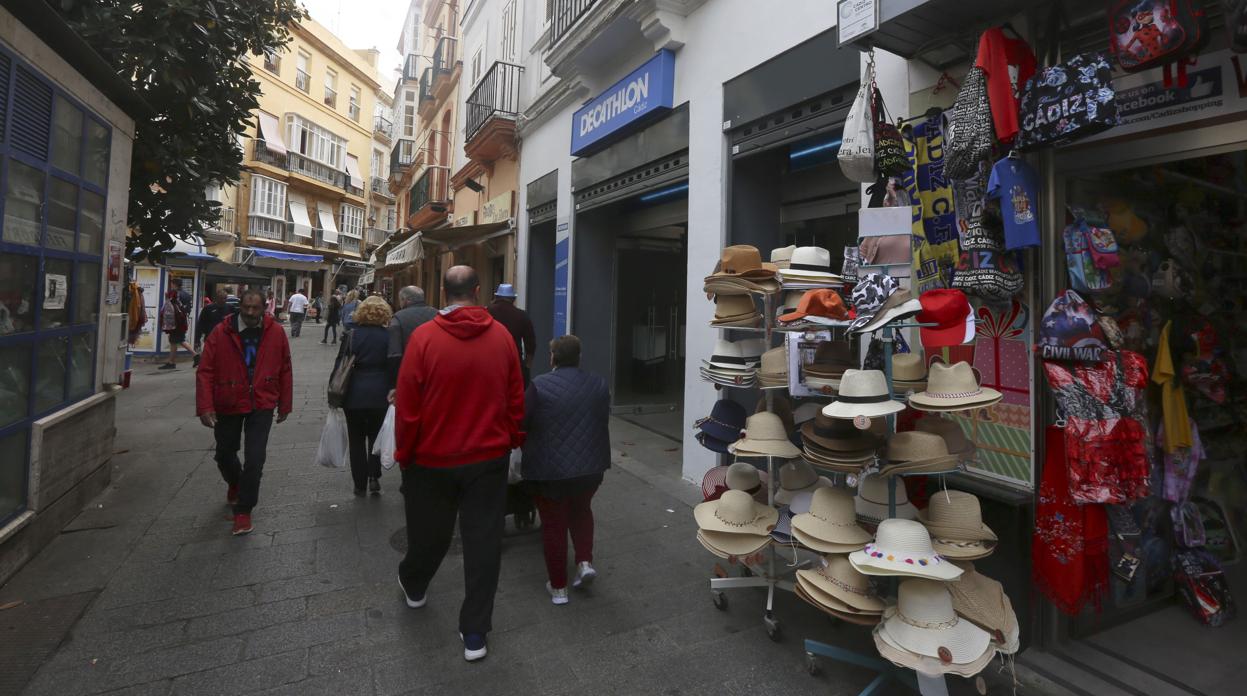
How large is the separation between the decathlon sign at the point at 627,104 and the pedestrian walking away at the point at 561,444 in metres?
4.01

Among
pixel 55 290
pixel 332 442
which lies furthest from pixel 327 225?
pixel 332 442

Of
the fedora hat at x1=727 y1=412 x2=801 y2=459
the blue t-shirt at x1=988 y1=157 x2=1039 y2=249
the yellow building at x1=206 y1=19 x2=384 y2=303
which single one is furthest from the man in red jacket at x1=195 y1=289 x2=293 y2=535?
the yellow building at x1=206 y1=19 x2=384 y2=303

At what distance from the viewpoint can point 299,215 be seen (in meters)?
32.9

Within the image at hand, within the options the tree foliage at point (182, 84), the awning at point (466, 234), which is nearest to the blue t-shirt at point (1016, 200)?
the tree foliage at point (182, 84)

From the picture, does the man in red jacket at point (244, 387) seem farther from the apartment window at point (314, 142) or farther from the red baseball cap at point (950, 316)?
the apartment window at point (314, 142)

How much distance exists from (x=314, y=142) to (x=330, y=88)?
3510mm

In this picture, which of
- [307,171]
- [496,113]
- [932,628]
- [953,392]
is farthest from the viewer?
[307,171]

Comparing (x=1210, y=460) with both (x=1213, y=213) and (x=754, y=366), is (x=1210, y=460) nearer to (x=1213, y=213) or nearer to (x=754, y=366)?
(x=1213, y=213)

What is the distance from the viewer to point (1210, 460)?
3.53 meters

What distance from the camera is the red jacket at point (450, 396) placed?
2.77m

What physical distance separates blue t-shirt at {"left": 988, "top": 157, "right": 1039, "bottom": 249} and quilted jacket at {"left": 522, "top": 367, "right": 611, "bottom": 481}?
88.2 inches

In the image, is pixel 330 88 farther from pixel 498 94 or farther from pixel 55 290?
pixel 55 290

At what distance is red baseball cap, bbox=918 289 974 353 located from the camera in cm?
258

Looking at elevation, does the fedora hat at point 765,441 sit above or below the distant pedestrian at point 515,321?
below
